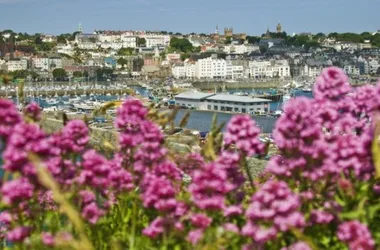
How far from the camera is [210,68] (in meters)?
76.2

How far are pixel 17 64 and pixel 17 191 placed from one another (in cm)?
7580

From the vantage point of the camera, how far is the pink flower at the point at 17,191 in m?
1.27

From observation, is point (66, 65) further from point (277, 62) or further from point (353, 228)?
Answer: point (353, 228)

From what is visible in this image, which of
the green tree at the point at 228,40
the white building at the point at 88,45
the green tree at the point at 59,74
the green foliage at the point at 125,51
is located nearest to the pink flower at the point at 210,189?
the green tree at the point at 59,74

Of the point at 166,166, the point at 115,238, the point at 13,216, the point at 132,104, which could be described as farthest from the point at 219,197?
the point at 13,216

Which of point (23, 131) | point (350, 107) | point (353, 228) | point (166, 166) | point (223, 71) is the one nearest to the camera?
point (353, 228)

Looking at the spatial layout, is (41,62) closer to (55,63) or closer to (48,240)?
(55,63)

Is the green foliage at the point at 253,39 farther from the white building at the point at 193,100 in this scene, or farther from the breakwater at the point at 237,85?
the white building at the point at 193,100

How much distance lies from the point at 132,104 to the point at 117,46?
10651cm

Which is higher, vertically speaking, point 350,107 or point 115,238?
point 350,107

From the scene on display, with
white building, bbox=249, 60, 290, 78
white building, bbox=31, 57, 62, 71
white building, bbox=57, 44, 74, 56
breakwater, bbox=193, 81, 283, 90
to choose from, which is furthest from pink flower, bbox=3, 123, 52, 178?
white building, bbox=57, 44, 74, 56

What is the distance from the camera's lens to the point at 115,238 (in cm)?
170

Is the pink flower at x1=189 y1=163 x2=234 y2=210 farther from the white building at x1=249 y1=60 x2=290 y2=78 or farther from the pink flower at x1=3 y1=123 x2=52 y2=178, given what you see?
the white building at x1=249 y1=60 x2=290 y2=78

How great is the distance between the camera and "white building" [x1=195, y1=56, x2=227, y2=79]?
250ft
